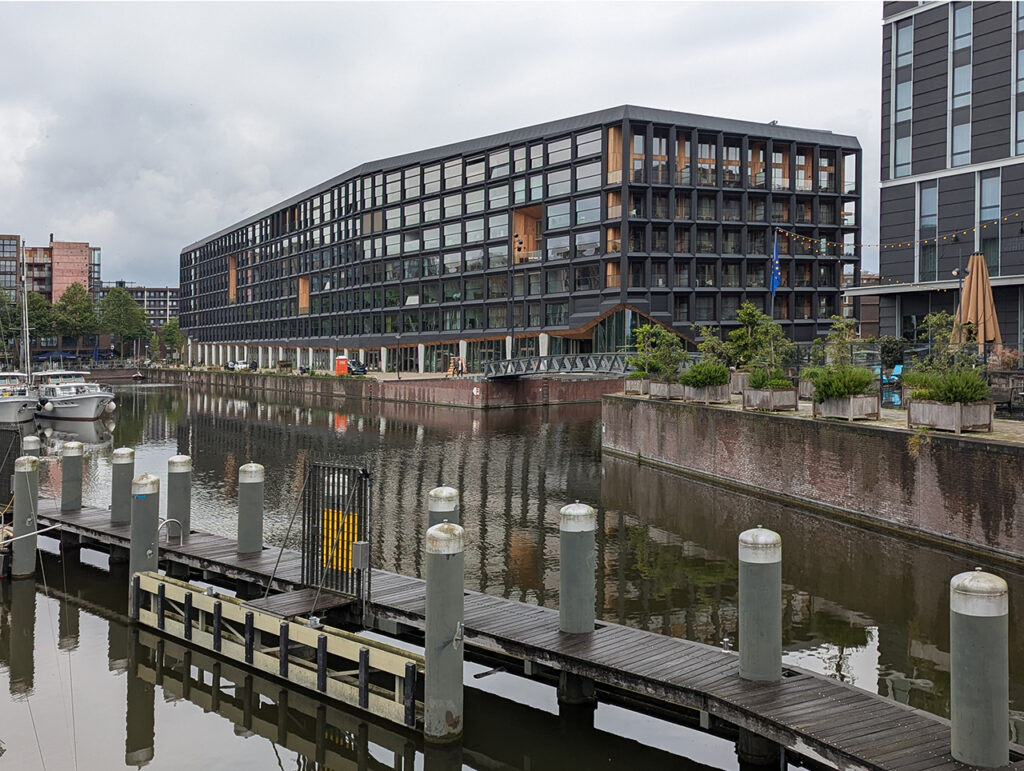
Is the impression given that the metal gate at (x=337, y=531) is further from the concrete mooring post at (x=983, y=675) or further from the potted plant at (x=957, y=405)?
the potted plant at (x=957, y=405)

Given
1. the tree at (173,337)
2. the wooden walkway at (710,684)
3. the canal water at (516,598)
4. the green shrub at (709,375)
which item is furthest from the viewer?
the tree at (173,337)

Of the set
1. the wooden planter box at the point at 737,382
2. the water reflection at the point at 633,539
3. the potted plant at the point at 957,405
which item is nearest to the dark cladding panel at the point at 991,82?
the wooden planter box at the point at 737,382

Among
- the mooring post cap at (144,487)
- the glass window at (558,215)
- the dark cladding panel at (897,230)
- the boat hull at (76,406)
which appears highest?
the glass window at (558,215)

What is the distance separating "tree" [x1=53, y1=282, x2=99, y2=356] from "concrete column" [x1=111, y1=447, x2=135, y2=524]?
15060 centimetres

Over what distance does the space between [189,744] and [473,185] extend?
80919mm

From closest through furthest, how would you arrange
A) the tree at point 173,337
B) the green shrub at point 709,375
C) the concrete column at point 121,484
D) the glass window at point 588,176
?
1. the concrete column at point 121,484
2. the green shrub at point 709,375
3. the glass window at point 588,176
4. the tree at point 173,337

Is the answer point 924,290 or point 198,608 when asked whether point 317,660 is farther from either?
point 924,290

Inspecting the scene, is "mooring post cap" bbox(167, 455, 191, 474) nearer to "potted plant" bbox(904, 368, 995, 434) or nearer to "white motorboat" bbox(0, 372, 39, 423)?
"potted plant" bbox(904, 368, 995, 434)

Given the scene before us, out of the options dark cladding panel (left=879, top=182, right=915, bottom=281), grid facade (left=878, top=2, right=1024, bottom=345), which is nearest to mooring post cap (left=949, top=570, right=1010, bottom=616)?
grid facade (left=878, top=2, right=1024, bottom=345)

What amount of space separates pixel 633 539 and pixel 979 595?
1562 centimetres

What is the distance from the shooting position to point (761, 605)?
1069 centimetres

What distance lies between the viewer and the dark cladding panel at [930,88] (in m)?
48.4

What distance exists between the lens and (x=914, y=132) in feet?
165

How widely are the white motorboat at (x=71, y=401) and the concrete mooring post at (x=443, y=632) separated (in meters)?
59.6
